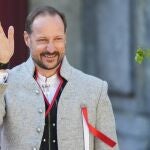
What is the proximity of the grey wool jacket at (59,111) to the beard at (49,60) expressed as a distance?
0.10 meters

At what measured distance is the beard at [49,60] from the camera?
4.63 metres

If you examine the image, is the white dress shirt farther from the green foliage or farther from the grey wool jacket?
the green foliage

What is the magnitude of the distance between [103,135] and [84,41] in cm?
416

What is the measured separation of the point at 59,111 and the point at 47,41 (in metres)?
0.38

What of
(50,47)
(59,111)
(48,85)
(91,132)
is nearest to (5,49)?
(50,47)

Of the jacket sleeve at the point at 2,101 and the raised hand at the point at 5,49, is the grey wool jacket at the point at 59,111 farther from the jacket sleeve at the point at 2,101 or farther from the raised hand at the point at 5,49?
the raised hand at the point at 5,49

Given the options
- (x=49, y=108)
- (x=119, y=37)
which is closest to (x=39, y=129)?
(x=49, y=108)

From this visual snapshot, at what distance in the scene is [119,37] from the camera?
Result: 8.52 m

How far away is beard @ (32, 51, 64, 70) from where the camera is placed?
4629 mm

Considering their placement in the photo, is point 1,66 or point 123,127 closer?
point 1,66

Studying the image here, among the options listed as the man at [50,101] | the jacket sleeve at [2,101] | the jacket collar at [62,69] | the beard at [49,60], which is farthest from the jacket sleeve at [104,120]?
the jacket sleeve at [2,101]

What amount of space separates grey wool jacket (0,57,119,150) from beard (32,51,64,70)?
0.10 m

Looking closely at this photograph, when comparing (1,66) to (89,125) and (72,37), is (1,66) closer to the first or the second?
(89,125)

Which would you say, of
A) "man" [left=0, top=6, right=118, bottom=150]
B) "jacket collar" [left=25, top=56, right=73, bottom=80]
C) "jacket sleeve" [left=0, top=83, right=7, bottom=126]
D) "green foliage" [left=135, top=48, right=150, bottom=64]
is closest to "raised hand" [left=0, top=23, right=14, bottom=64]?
"man" [left=0, top=6, right=118, bottom=150]
